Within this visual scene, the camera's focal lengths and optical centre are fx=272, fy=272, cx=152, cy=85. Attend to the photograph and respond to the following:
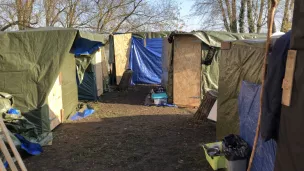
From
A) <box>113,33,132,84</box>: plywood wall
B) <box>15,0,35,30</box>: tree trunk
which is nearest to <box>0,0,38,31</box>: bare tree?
<box>15,0,35,30</box>: tree trunk

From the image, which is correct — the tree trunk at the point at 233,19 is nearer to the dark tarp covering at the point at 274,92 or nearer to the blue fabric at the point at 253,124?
the blue fabric at the point at 253,124

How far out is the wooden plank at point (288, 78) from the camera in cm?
160

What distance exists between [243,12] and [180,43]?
11853 millimetres

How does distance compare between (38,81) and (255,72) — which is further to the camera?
(38,81)

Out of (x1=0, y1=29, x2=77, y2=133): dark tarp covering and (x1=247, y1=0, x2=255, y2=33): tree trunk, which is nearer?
(x1=0, y1=29, x2=77, y2=133): dark tarp covering

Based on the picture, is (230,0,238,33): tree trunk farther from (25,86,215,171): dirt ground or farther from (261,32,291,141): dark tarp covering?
(261,32,291,141): dark tarp covering

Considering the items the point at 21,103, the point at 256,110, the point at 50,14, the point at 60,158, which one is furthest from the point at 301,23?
the point at 50,14

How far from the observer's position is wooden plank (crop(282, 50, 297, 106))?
1599 millimetres

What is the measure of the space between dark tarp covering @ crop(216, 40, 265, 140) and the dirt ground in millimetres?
710

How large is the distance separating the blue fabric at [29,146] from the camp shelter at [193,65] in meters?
4.69

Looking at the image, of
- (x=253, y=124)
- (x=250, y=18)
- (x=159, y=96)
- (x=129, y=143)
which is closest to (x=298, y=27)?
(x=253, y=124)

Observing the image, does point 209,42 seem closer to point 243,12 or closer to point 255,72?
point 255,72

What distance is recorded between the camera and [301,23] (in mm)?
1526

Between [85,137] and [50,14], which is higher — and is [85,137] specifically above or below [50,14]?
below
